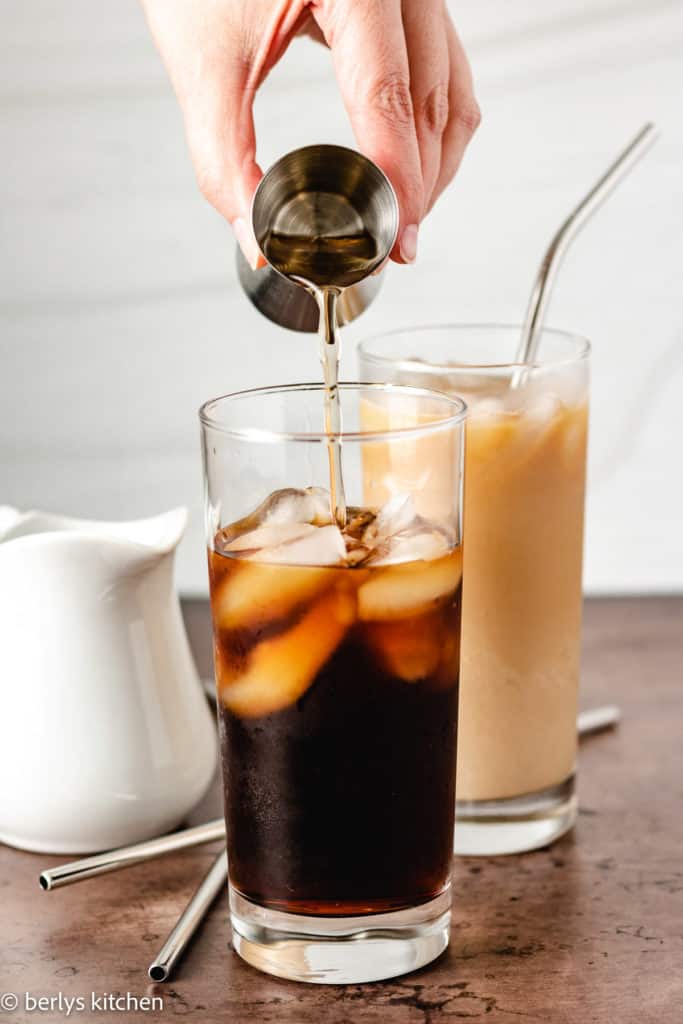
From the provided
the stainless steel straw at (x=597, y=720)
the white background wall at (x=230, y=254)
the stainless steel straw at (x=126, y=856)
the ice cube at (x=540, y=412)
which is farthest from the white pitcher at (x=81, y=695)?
the white background wall at (x=230, y=254)

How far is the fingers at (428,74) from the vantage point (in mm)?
844

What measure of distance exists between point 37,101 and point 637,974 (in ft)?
3.54

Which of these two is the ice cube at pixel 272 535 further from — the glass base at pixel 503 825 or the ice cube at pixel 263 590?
the glass base at pixel 503 825

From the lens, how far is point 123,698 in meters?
0.90

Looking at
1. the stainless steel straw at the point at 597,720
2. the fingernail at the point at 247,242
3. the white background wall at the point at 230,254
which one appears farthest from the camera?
the white background wall at the point at 230,254

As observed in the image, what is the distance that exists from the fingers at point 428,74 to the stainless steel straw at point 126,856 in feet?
1.47

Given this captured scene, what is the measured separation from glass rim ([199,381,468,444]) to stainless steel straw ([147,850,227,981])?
0.30 metres

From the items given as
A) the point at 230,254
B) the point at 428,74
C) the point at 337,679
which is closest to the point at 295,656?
the point at 337,679

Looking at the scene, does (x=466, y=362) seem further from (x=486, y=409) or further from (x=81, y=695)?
(x=81, y=695)

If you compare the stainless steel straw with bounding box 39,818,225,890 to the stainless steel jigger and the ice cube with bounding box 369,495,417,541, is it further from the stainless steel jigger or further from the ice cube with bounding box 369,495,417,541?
the stainless steel jigger

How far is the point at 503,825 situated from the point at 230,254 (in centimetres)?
77

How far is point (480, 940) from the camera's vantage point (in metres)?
0.79

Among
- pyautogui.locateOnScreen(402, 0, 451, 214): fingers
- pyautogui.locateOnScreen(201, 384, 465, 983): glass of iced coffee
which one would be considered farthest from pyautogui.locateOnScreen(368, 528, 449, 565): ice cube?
pyautogui.locateOnScreen(402, 0, 451, 214): fingers

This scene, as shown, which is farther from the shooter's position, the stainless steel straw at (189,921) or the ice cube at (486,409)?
the ice cube at (486,409)
